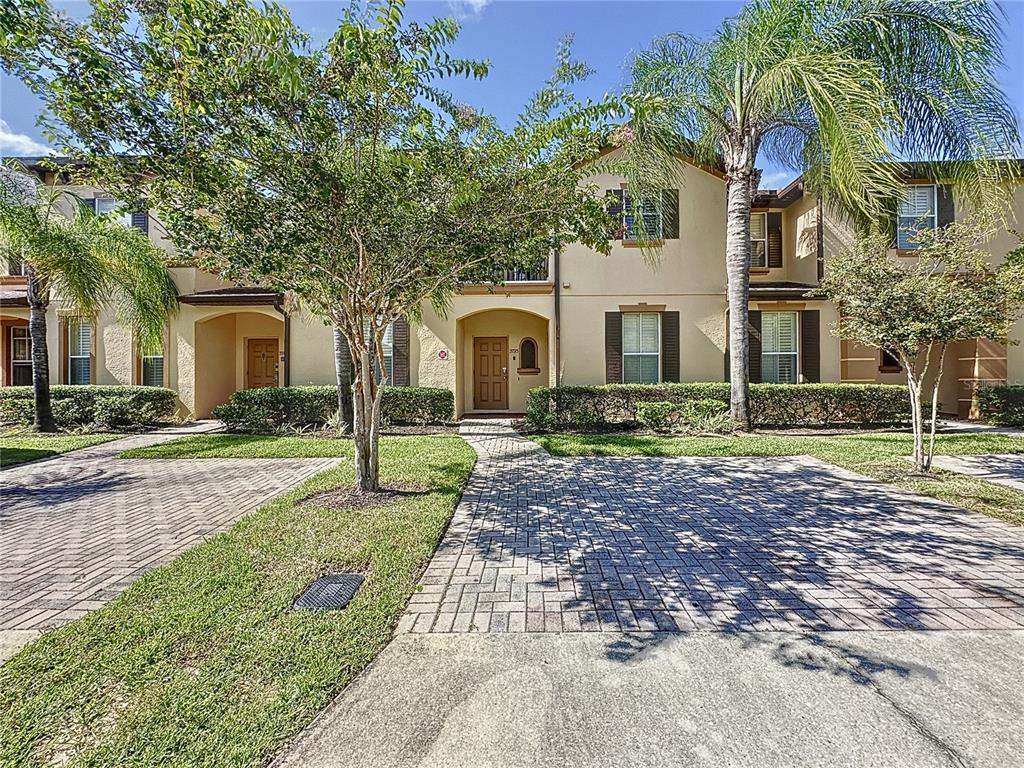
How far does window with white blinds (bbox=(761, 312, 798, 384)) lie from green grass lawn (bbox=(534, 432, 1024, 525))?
2731 mm

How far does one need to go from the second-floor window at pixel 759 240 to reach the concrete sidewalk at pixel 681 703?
502 inches

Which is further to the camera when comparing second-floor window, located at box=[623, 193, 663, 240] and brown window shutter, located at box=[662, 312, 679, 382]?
brown window shutter, located at box=[662, 312, 679, 382]

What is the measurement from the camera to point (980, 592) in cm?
346

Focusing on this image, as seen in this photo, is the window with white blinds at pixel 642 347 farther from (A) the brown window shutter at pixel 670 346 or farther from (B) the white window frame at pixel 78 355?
(B) the white window frame at pixel 78 355

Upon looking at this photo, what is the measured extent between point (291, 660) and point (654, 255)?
1244cm

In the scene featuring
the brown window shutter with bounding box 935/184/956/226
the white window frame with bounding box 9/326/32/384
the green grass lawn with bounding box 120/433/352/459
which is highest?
the brown window shutter with bounding box 935/184/956/226

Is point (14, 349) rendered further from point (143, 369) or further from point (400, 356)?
point (400, 356)

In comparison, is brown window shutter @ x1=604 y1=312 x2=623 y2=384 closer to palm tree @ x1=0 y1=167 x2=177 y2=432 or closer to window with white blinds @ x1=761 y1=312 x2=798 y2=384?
window with white blinds @ x1=761 y1=312 x2=798 y2=384

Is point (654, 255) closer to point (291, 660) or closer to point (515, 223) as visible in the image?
point (515, 223)

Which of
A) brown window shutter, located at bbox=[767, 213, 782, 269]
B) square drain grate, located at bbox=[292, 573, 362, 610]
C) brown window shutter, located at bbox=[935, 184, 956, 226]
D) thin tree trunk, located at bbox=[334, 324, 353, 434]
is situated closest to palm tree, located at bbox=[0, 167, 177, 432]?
thin tree trunk, located at bbox=[334, 324, 353, 434]

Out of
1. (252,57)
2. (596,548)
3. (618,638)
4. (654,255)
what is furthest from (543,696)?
(654,255)

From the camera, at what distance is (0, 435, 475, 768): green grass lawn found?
2.07 meters

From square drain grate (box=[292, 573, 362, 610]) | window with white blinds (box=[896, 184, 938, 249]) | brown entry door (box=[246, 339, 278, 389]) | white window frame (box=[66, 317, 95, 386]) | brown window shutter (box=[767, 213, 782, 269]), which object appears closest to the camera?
square drain grate (box=[292, 573, 362, 610])

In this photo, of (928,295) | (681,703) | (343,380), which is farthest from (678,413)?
(681,703)
